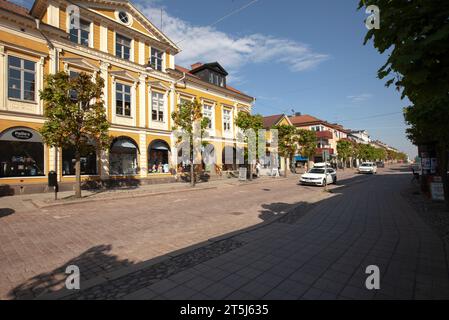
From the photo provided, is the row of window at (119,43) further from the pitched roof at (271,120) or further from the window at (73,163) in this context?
the pitched roof at (271,120)

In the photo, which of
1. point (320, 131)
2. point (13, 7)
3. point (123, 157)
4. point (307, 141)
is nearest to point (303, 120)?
point (320, 131)

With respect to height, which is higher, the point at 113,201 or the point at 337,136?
the point at 337,136

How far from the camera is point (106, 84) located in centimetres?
1859

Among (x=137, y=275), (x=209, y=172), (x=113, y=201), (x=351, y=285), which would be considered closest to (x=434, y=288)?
(x=351, y=285)

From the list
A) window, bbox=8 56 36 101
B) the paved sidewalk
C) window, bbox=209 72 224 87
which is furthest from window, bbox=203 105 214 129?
the paved sidewalk

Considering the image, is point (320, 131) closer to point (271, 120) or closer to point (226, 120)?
point (271, 120)

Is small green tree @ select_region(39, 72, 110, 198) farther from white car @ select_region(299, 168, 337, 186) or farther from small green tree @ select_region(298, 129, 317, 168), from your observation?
small green tree @ select_region(298, 129, 317, 168)

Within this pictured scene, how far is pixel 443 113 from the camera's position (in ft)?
24.1

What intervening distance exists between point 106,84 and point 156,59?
6.23 metres

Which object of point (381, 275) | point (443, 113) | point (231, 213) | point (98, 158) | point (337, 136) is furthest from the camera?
point (337, 136)

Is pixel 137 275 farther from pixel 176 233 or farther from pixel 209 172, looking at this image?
pixel 209 172

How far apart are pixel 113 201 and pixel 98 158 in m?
6.68

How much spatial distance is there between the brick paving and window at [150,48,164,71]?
15.8m

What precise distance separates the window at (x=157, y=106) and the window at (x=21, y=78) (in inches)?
348
